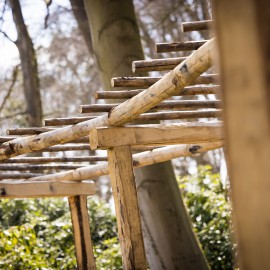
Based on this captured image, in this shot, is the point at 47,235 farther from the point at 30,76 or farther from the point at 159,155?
the point at 159,155

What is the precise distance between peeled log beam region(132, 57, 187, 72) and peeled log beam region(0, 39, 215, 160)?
4.2 inches

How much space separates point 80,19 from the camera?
11.2 meters

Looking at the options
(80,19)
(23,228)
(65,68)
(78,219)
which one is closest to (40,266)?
(23,228)

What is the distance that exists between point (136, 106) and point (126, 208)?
2.98 ft

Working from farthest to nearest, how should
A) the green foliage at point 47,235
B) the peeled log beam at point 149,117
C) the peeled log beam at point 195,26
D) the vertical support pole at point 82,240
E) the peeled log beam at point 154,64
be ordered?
the green foliage at point 47,235, the vertical support pole at point 82,240, the peeled log beam at point 149,117, the peeled log beam at point 154,64, the peeled log beam at point 195,26

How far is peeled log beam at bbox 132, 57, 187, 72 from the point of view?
13.3ft

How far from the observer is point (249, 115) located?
1980 millimetres

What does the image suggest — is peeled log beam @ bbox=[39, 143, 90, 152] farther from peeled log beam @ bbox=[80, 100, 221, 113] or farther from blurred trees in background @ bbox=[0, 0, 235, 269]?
blurred trees in background @ bbox=[0, 0, 235, 269]

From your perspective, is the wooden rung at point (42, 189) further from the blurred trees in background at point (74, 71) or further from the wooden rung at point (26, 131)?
the blurred trees in background at point (74, 71)

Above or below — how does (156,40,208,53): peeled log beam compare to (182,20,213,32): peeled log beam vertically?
below

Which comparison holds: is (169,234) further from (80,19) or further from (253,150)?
(253,150)

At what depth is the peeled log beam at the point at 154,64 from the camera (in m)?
4.05

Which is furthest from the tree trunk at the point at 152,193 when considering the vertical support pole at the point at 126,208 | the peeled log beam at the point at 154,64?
the peeled log beam at the point at 154,64

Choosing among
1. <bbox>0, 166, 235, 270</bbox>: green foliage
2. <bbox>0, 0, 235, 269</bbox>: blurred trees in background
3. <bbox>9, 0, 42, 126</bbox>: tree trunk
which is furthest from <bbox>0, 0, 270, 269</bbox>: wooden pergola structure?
<bbox>9, 0, 42, 126</bbox>: tree trunk
